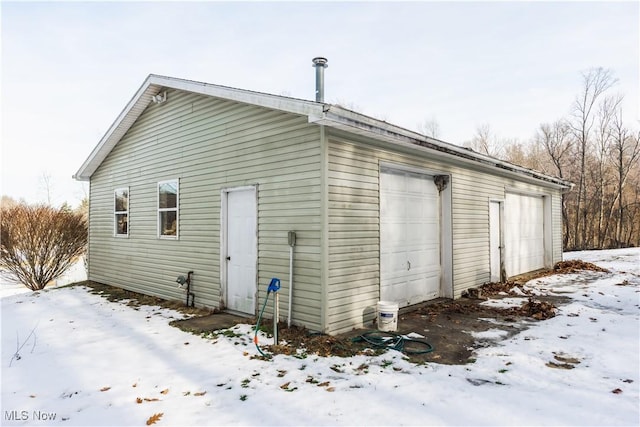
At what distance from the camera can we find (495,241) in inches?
367

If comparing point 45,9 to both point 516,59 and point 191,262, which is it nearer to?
point 191,262

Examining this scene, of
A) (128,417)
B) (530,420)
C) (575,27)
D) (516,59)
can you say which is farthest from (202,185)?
(516,59)

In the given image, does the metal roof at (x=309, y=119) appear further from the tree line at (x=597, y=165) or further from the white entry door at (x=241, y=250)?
the tree line at (x=597, y=165)

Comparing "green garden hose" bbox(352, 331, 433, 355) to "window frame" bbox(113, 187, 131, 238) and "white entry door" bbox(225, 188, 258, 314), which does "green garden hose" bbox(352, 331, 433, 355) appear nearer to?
"white entry door" bbox(225, 188, 258, 314)

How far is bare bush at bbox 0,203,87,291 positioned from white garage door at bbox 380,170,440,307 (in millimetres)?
11305

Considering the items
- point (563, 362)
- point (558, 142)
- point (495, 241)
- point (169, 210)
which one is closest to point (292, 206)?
point (169, 210)

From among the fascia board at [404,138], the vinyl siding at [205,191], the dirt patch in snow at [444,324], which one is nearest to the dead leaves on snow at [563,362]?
the dirt patch in snow at [444,324]

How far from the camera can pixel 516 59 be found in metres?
15.5

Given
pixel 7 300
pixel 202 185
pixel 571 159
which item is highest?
pixel 571 159

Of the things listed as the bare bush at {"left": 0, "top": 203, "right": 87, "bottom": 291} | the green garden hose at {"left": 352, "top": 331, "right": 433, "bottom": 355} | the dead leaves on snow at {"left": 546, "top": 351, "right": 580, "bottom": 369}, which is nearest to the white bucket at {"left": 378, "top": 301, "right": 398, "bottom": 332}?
the green garden hose at {"left": 352, "top": 331, "right": 433, "bottom": 355}

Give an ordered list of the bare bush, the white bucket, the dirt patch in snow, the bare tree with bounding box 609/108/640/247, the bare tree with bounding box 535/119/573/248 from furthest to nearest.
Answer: the bare tree with bounding box 535/119/573/248 → the bare tree with bounding box 609/108/640/247 → the bare bush → the white bucket → the dirt patch in snow

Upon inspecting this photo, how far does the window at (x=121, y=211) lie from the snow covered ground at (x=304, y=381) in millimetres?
4021

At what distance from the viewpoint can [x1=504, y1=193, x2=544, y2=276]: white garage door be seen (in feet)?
33.0

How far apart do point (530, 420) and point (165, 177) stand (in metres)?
7.93
